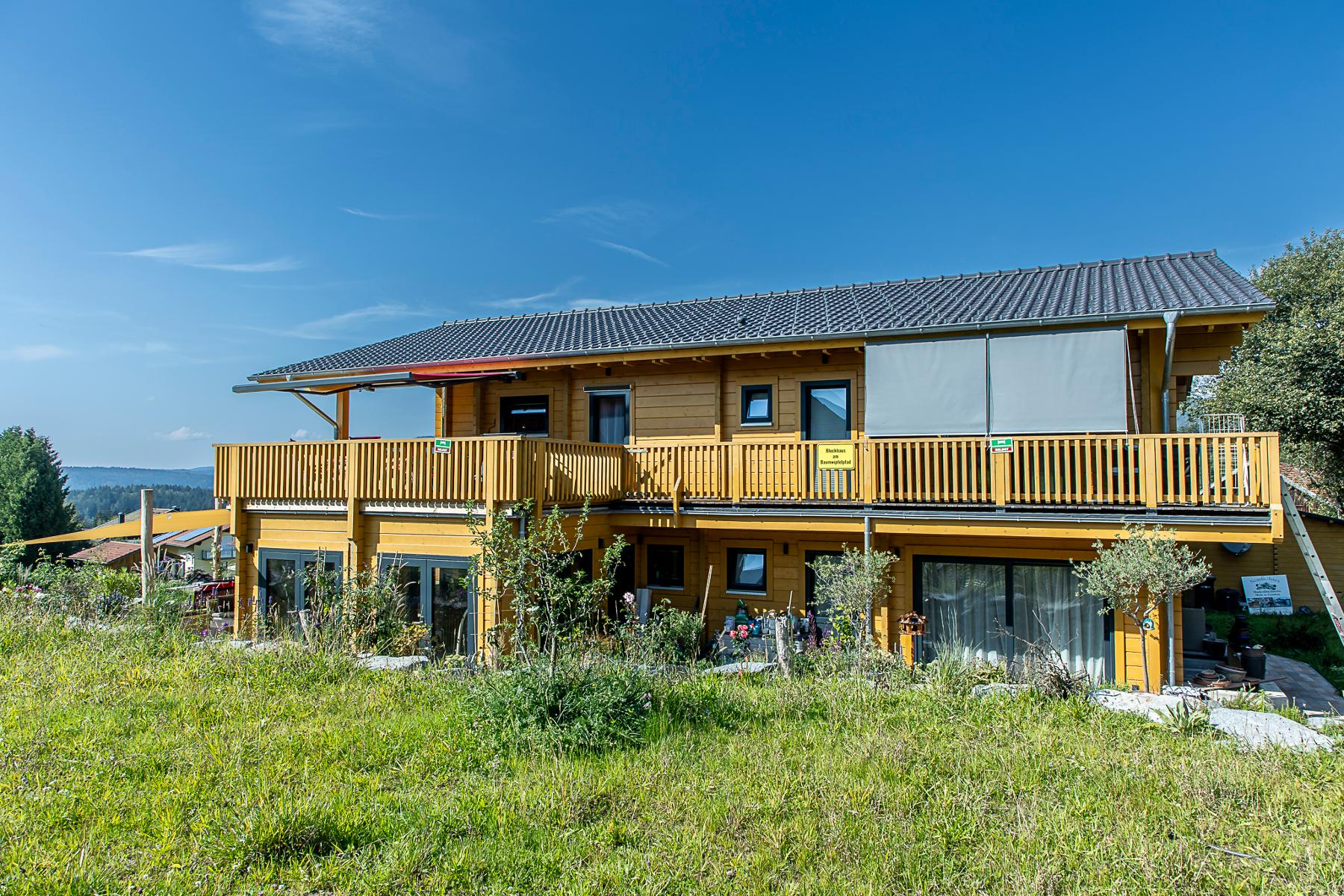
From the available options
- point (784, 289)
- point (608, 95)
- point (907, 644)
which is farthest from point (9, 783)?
point (608, 95)

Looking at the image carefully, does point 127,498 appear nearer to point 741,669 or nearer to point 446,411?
point 446,411

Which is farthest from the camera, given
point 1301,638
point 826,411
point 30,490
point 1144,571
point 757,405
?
point 30,490

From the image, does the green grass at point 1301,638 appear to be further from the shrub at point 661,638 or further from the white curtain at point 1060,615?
the shrub at point 661,638

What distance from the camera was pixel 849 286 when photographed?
17.2 meters

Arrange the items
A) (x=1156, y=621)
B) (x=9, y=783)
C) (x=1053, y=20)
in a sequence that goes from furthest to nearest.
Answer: (x=1053, y=20), (x=1156, y=621), (x=9, y=783)

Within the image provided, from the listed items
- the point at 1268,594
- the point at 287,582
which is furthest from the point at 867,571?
the point at 1268,594

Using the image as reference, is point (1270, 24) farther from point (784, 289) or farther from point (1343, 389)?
point (1343, 389)

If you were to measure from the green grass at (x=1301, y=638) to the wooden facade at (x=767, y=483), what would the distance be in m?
4.21

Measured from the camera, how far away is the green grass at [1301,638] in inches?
519

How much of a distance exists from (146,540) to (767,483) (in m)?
11.4

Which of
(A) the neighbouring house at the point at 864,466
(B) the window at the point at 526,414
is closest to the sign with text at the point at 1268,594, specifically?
(A) the neighbouring house at the point at 864,466

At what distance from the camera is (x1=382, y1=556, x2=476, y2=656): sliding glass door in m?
11.4

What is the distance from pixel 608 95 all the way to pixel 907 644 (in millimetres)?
16151

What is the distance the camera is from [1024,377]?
11109mm
